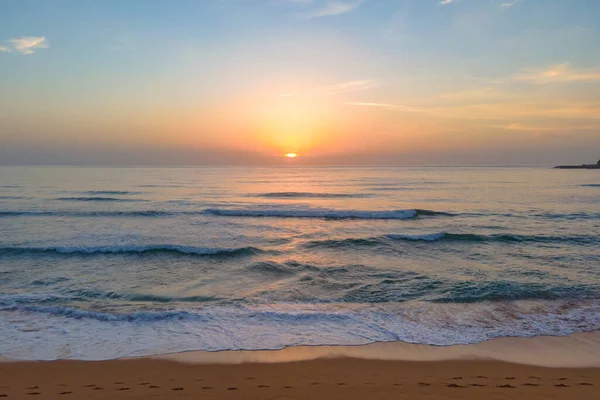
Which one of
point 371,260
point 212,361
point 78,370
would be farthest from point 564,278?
point 78,370

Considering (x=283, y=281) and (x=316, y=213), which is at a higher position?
(x=316, y=213)

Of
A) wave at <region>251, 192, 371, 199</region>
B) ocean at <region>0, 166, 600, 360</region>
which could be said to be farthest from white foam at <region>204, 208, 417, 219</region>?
wave at <region>251, 192, 371, 199</region>

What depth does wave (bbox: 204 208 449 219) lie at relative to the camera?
24.0 meters

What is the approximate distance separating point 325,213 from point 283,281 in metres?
14.4

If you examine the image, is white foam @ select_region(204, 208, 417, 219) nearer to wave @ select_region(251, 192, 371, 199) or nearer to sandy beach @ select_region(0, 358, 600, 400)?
wave @ select_region(251, 192, 371, 199)

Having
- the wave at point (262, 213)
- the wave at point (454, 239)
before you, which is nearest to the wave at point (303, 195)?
the wave at point (262, 213)

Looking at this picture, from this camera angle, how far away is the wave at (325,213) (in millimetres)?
23984

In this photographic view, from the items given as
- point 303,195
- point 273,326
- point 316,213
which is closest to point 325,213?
point 316,213

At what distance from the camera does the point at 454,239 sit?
16.5 m

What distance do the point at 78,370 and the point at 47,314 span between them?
10.3ft

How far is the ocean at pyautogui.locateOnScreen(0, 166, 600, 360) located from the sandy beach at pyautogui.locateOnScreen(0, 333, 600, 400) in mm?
409

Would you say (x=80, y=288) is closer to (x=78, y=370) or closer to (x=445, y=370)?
(x=78, y=370)

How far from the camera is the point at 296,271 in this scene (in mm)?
11656

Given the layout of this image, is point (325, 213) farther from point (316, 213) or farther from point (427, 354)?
point (427, 354)
